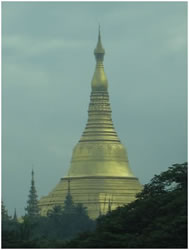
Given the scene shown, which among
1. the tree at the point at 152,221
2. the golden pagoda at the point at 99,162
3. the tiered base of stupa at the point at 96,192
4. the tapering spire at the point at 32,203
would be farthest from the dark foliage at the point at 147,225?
the golden pagoda at the point at 99,162

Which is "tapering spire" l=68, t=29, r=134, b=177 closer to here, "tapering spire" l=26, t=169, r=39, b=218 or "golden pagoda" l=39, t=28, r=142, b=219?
"golden pagoda" l=39, t=28, r=142, b=219

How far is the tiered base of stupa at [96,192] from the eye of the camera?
110 meters

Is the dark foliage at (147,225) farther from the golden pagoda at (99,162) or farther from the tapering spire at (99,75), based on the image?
the tapering spire at (99,75)

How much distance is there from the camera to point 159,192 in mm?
51375

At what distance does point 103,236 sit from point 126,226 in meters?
2.01

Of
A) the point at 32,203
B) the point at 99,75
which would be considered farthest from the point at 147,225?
the point at 99,75

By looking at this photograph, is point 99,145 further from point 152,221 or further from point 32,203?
point 152,221

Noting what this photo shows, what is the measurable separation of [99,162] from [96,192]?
4.14 m

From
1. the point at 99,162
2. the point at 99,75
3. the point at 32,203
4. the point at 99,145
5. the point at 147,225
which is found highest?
the point at 99,75

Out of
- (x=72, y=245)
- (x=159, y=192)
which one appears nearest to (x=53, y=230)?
(x=159, y=192)

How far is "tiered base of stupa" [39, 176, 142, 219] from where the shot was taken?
10969cm

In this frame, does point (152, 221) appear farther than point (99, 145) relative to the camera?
No

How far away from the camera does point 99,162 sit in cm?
11506

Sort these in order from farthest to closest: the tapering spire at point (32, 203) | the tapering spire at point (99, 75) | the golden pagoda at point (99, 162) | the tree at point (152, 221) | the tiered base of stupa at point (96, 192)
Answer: the tapering spire at point (99, 75) < the golden pagoda at point (99, 162) < the tiered base of stupa at point (96, 192) < the tapering spire at point (32, 203) < the tree at point (152, 221)
